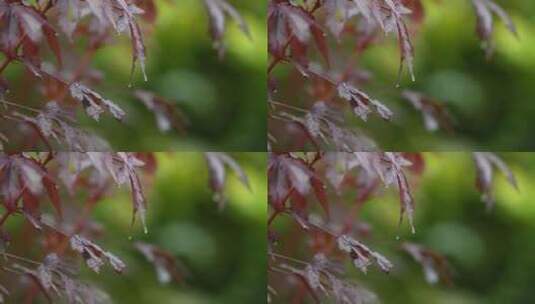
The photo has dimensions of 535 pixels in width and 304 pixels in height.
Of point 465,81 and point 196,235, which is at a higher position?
point 465,81

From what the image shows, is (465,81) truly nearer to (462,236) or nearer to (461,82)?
(461,82)

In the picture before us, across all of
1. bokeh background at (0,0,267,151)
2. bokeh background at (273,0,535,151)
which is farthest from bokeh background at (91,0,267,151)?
bokeh background at (273,0,535,151)

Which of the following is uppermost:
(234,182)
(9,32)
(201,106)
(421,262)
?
(9,32)

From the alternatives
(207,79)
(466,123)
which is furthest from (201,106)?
(466,123)

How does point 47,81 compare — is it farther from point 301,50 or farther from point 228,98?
point 301,50

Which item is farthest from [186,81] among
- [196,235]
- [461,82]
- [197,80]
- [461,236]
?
[461,236]

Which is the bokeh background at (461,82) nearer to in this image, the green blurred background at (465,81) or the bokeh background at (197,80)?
the green blurred background at (465,81)
